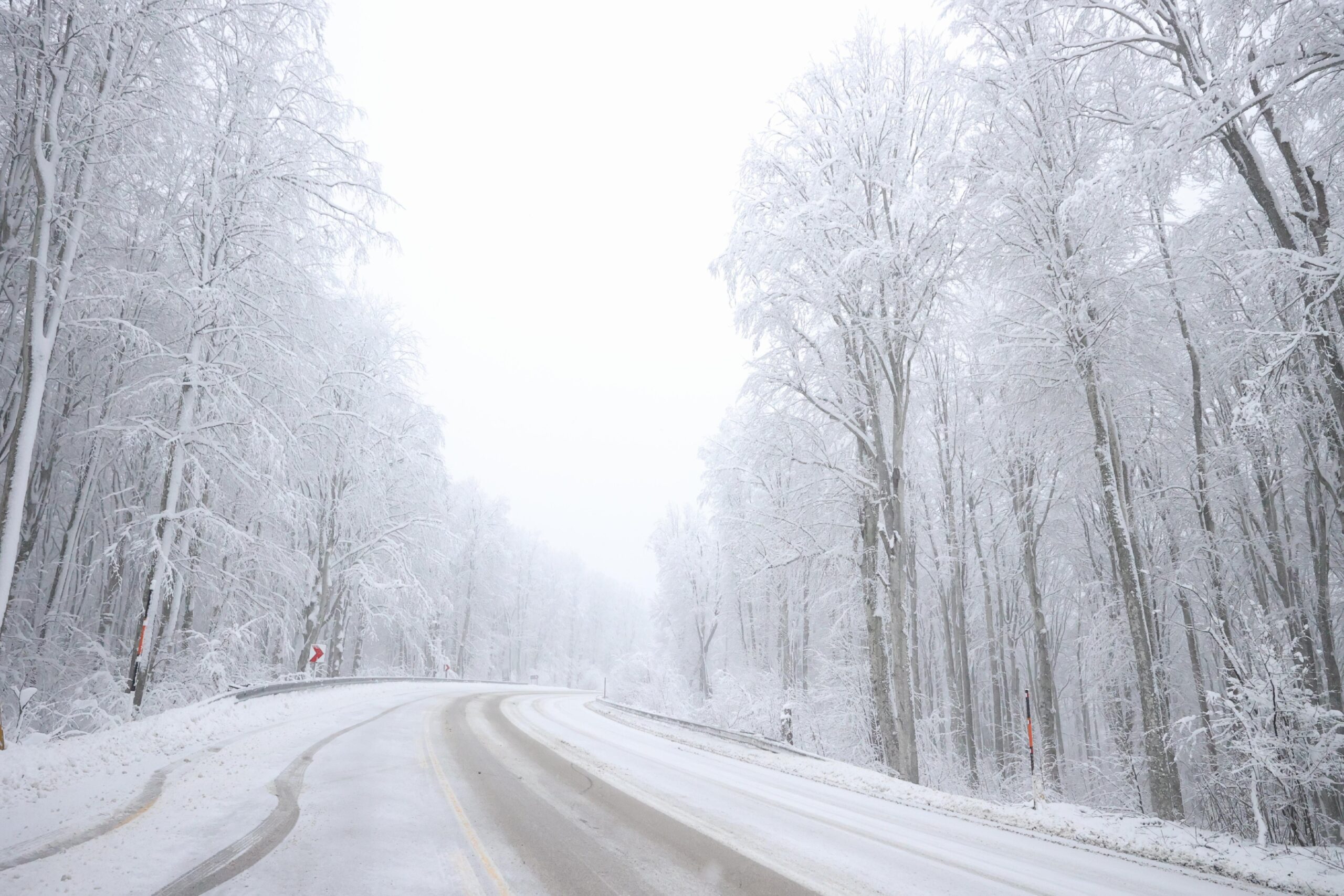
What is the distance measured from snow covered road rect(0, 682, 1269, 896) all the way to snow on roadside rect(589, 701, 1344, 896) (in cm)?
35

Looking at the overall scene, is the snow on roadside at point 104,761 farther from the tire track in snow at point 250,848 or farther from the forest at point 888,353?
the tire track in snow at point 250,848

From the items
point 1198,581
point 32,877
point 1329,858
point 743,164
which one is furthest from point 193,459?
point 1198,581

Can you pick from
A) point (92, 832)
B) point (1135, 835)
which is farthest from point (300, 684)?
point (1135, 835)

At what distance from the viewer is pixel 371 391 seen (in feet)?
72.0

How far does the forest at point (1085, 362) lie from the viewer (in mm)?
7285

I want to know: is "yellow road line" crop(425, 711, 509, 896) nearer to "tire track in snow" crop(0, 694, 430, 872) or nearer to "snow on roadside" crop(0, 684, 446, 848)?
"tire track in snow" crop(0, 694, 430, 872)

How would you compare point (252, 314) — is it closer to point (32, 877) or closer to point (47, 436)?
point (47, 436)

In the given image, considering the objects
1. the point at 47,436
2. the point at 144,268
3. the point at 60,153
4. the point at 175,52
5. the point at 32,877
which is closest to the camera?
the point at 32,877

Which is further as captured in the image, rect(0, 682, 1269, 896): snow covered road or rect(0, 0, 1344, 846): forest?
rect(0, 0, 1344, 846): forest

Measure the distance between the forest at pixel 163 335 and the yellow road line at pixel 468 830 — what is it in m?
5.30

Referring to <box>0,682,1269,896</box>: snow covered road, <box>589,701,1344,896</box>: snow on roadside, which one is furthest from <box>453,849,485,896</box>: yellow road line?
<box>589,701,1344,896</box>: snow on roadside

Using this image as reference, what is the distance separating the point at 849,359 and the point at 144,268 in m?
16.4

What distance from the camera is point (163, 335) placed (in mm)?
14266

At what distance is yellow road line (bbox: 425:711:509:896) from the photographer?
4.61 m
